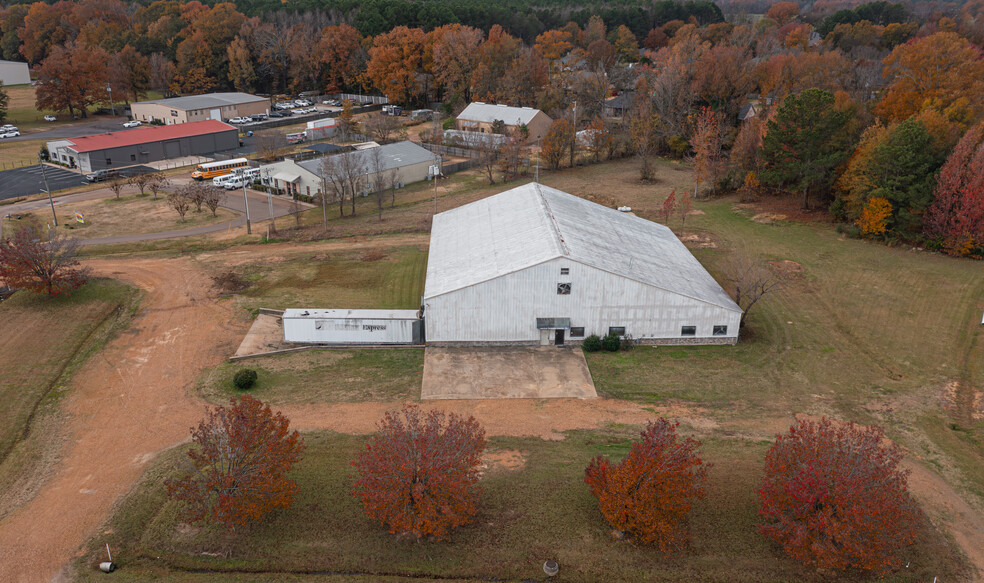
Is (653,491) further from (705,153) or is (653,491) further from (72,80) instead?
(72,80)

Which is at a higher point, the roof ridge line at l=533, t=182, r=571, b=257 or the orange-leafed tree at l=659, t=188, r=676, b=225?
the roof ridge line at l=533, t=182, r=571, b=257

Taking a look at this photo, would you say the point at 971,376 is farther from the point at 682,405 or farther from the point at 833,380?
the point at 682,405

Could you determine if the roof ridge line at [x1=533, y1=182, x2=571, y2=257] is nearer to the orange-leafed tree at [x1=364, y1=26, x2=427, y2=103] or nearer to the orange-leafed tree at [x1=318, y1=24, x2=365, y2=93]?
the orange-leafed tree at [x1=364, y1=26, x2=427, y2=103]

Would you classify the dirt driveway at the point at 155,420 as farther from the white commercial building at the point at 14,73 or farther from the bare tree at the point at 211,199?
the white commercial building at the point at 14,73

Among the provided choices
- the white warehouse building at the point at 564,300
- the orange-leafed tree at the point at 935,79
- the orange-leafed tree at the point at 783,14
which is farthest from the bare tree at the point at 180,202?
the orange-leafed tree at the point at 783,14

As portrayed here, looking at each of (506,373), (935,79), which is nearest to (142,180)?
(506,373)

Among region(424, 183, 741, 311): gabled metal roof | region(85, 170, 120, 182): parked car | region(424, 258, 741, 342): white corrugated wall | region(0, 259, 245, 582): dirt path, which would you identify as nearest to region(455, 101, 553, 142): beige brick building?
region(424, 183, 741, 311): gabled metal roof

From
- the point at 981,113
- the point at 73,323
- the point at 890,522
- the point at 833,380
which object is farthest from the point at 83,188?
the point at 981,113
